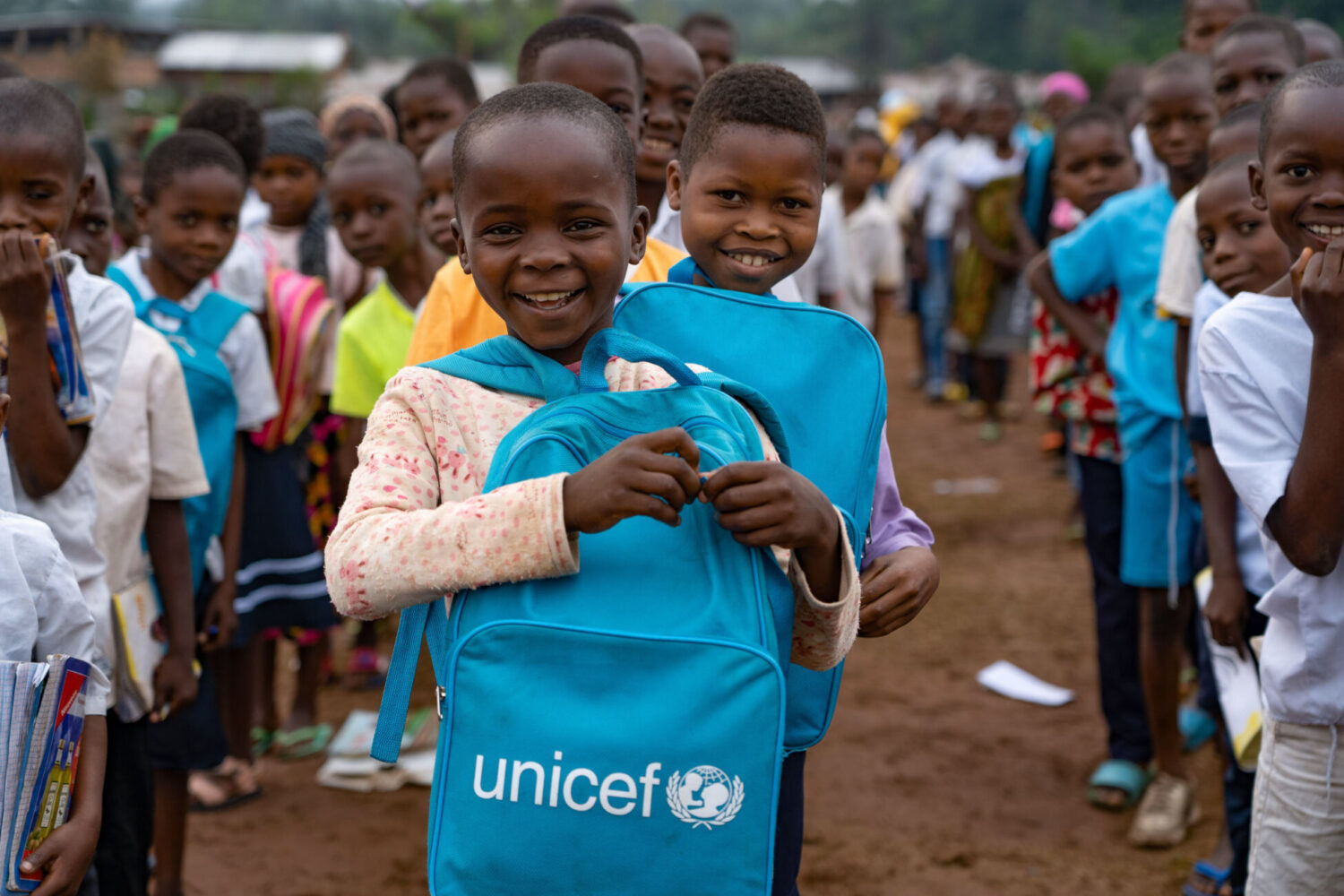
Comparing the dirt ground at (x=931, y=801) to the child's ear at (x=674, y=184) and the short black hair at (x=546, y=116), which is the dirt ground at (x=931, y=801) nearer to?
the child's ear at (x=674, y=184)

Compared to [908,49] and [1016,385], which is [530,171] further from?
[908,49]

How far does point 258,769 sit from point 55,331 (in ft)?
7.70

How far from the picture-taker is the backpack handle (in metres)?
1.56

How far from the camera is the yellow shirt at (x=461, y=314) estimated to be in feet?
8.08

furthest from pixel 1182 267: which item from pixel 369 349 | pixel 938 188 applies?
pixel 938 188

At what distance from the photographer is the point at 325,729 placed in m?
4.56

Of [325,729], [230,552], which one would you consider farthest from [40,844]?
[325,729]

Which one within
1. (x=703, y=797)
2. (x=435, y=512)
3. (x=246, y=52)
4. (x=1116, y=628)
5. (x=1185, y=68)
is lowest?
(x=1116, y=628)

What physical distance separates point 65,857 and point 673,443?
116 centimetres

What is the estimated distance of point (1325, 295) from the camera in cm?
197

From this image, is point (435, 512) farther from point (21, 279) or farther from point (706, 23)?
point (706, 23)

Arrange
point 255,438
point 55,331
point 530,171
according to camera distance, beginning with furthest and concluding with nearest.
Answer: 1. point 255,438
2. point 55,331
3. point 530,171

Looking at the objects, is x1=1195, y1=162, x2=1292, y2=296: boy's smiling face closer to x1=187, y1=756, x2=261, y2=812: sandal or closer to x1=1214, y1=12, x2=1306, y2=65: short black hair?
x1=1214, y1=12, x2=1306, y2=65: short black hair

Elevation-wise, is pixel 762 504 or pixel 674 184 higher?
pixel 674 184
